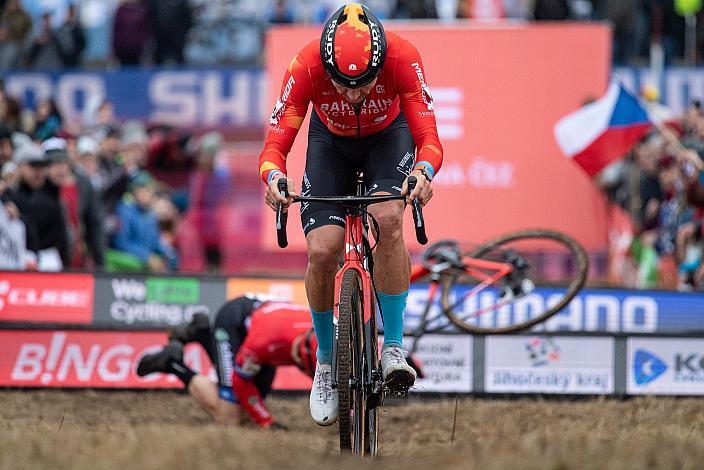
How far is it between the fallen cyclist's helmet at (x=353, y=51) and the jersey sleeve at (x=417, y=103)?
0.28 m

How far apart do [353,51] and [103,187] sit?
8.72 m

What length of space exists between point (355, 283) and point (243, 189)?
8592 millimetres

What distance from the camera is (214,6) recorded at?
15555 mm

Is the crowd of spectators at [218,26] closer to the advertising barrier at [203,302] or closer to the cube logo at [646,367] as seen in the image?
the advertising barrier at [203,302]

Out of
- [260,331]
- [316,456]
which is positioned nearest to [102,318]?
[260,331]

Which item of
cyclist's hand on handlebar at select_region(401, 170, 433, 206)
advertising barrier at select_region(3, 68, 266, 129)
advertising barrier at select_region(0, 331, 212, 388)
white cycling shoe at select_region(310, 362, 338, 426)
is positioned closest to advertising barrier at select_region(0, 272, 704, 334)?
advertising barrier at select_region(0, 331, 212, 388)

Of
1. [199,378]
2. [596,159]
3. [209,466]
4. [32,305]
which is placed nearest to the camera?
[209,466]

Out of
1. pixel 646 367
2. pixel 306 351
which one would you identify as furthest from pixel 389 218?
pixel 646 367

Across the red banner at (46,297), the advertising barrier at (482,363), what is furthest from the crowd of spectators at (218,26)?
the advertising barrier at (482,363)

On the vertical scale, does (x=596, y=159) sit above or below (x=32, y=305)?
above

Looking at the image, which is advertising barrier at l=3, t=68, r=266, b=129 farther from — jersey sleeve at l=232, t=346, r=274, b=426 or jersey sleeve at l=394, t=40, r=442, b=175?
jersey sleeve at l=394, t=40, r=442, b=175

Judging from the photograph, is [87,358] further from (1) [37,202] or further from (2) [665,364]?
(2) [665,364]

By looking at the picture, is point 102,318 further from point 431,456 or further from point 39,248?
point 431,456

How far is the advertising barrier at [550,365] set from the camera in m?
9.76
